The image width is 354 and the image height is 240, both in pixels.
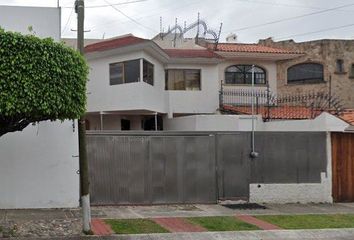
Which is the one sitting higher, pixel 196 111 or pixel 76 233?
pixel 196 111

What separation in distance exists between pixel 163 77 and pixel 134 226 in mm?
15579

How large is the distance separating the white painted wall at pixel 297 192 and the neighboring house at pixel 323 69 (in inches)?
550

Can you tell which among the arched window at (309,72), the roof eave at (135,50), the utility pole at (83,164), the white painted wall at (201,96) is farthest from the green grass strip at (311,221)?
the arched window at (309,72)

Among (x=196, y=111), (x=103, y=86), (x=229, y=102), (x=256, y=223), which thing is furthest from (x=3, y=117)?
(x=229, y=102)

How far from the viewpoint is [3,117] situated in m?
9.83

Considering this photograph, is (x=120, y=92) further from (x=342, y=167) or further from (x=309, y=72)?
(x=309, y=72)

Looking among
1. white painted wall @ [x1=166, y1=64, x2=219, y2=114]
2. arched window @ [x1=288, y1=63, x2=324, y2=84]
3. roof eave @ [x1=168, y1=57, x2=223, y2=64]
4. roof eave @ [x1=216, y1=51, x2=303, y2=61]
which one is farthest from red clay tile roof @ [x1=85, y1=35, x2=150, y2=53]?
arched window @ [x1=288, y1=63, x2=324, y2=84]

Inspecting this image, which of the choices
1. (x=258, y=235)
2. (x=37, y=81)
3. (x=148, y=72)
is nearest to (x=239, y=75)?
(x=148, y=72)

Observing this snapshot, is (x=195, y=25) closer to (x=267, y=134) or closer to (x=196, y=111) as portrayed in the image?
(x=196, y=111)

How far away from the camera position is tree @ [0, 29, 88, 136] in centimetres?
952

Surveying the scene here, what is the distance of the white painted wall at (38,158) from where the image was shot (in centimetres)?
1395

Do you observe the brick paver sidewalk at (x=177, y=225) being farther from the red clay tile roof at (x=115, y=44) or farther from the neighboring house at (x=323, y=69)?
the neighboring house at (x=323, y=69)

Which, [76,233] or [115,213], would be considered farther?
[115,213]

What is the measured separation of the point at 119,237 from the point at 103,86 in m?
14.7
